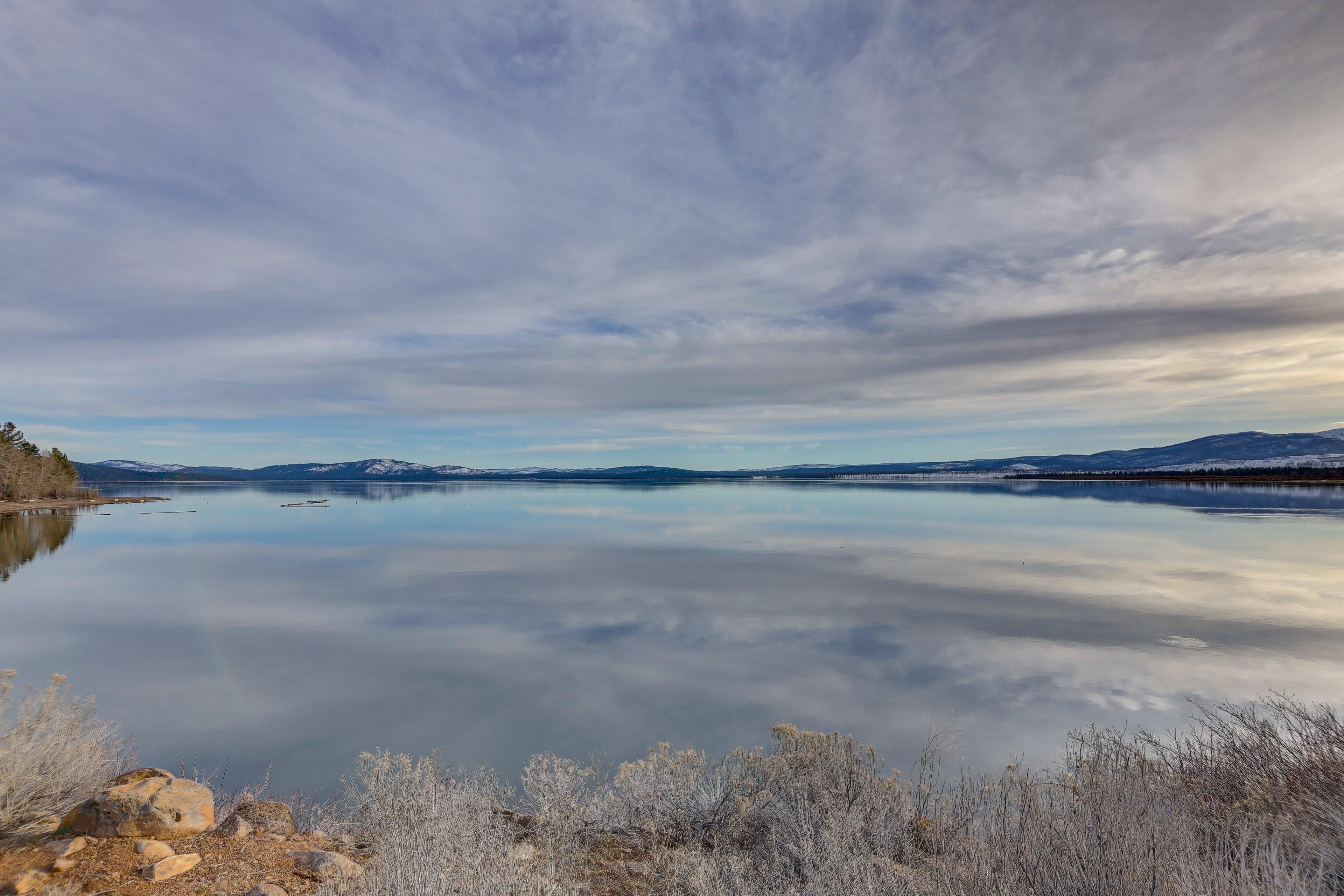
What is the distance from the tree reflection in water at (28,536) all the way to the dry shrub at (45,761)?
25.2m

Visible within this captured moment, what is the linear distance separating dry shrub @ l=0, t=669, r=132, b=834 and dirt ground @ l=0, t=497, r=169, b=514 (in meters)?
84.8

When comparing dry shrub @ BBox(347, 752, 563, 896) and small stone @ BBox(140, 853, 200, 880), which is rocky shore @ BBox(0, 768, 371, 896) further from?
dry shrub @ BBox(347, 752, 563, 896)

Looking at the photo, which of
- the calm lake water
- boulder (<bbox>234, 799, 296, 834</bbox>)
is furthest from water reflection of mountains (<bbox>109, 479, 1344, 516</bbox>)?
boulder (<bbox>234, 799, 296, 834</bbox>)

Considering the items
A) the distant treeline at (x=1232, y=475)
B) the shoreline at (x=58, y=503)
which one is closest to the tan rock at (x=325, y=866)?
the shoreline at (x=58, y=503)

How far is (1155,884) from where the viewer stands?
11.5ft

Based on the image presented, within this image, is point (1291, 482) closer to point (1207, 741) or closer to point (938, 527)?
point (938, 527)

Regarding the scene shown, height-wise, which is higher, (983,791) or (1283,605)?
(983,791)

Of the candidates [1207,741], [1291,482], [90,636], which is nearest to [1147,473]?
[1291,482]

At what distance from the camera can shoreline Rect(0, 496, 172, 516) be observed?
67.6 m

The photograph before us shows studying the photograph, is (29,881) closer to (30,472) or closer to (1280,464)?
(30,472)

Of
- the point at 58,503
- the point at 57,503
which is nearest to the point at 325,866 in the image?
the point at 58,503

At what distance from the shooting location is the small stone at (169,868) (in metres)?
4.47

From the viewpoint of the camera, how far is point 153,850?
4.74 meters

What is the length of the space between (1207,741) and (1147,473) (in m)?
180
